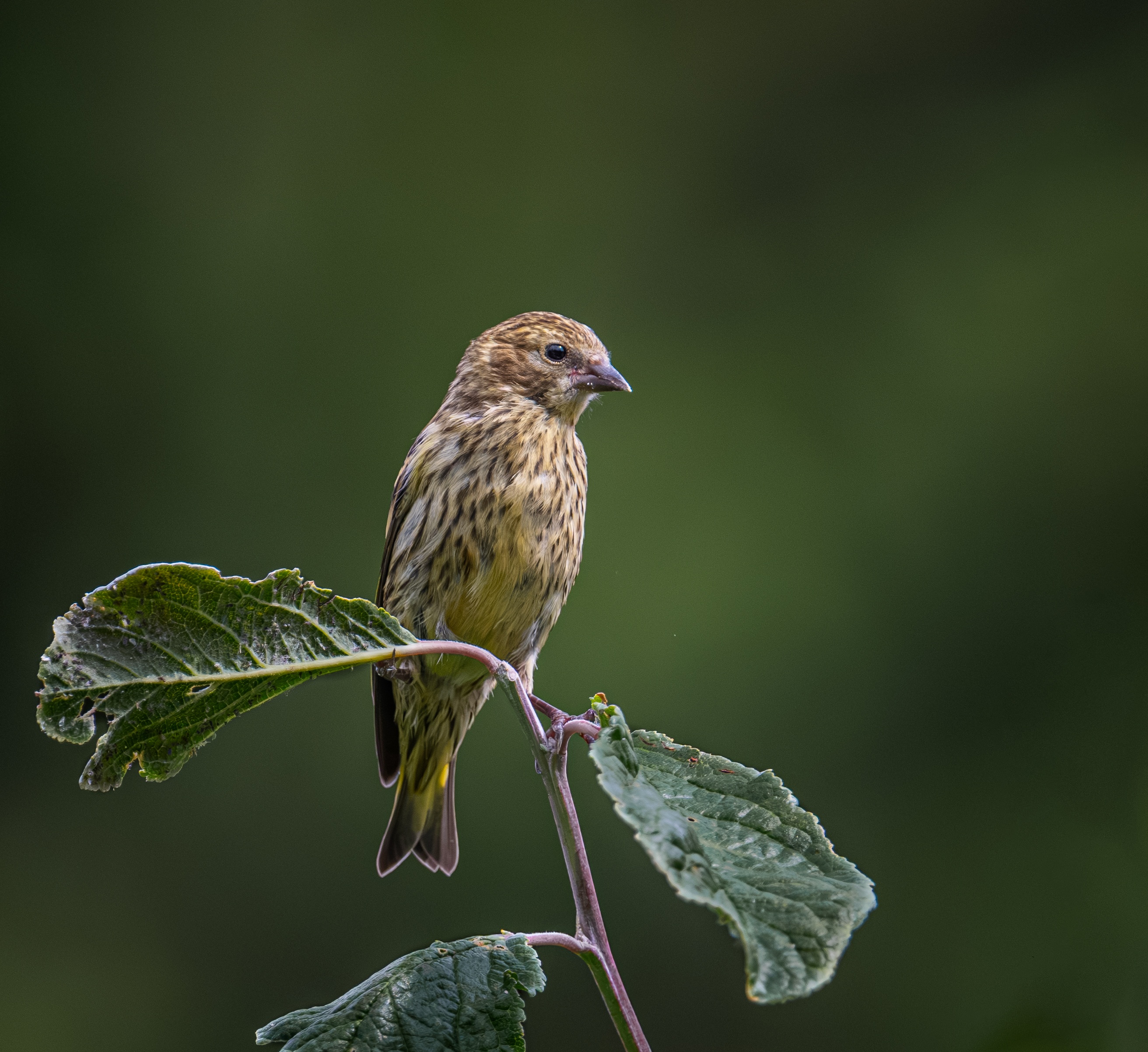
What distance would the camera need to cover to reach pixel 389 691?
10.2 feet

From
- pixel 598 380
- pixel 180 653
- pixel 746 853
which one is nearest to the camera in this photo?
pixel 746 853

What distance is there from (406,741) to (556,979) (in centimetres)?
272

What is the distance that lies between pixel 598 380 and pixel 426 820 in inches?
49.3

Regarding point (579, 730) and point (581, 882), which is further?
point (579, 730)

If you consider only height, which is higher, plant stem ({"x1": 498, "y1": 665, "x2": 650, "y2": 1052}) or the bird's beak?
the bird's beak

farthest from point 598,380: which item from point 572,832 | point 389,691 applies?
point 572,832

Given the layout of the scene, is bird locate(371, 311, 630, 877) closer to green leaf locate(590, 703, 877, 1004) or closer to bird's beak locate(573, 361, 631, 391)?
bird's beak locate(573, 361, 631, 391)

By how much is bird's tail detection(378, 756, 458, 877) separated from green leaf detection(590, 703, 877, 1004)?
1888 mm

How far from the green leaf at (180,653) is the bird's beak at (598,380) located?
1.75m

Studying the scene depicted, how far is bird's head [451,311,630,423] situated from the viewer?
3.09 m

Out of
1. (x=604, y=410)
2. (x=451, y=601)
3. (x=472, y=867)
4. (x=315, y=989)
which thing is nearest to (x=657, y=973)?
(x=472, y=867)

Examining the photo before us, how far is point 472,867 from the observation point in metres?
5.39

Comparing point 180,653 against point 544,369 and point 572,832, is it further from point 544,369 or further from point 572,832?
point 544,369

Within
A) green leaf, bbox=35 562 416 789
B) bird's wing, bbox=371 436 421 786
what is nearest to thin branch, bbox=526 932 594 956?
green leaf, bbox=35 562 416 789
